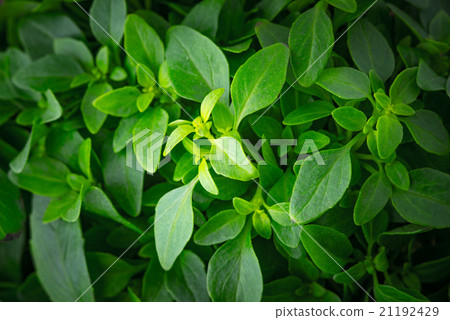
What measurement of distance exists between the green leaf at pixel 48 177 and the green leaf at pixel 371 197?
0.35 metres

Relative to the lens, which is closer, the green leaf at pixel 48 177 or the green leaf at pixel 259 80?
the green leaf at pixel 259 80

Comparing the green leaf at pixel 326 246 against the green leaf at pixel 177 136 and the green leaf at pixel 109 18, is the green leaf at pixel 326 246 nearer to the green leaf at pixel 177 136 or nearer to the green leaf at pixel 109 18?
the green leaf at pixel 177 136

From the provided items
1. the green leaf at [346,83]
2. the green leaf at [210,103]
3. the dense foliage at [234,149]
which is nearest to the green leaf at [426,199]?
the dense foliage at [234,149]

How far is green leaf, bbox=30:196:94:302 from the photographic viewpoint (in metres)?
0.56

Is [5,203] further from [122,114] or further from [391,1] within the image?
[391,1]

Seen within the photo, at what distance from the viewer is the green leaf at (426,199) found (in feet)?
1.52

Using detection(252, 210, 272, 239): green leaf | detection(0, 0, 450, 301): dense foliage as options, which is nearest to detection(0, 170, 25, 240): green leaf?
detection(0, 0, 450, 301): dense foliage

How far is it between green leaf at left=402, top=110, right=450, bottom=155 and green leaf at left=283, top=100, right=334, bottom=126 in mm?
80

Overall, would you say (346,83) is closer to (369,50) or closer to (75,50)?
(369,50)

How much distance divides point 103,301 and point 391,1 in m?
0.54

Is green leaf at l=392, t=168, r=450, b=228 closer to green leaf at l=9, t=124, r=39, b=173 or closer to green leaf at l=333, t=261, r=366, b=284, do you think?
green leaf at l=333, t=261, r=366, b=284

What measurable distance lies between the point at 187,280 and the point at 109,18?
0.34 metres

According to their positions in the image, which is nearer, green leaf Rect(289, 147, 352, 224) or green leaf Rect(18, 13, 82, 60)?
green leaf Rect(289, 147, 352, 224)

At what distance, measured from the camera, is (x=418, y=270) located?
1.76ft
